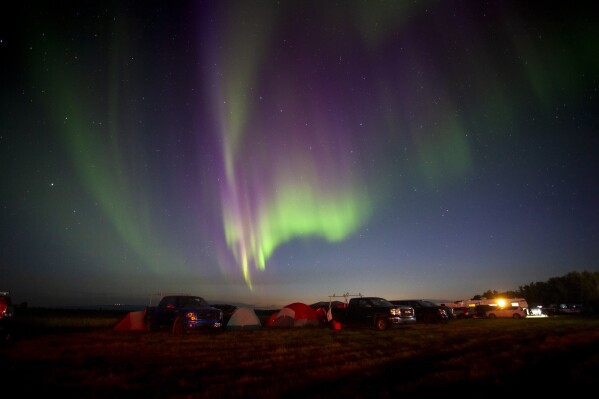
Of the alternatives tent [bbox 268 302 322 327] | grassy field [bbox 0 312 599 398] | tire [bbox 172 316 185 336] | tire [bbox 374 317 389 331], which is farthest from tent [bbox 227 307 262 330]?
grassy field [bbox 0 312 599 398]

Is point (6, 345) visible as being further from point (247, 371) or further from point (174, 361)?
point (247, 371)

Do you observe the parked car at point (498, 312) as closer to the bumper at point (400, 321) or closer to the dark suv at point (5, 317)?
the bumper at point (400, 321)

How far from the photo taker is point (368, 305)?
20750mm

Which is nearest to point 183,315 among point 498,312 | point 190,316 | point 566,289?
point 190,316

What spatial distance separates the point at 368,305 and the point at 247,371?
14.0 metres

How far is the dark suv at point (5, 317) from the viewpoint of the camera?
41.9ft

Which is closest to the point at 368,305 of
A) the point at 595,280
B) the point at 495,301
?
the point at 495,301

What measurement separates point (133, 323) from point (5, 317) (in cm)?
945

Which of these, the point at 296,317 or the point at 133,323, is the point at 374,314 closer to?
the point at 296,317

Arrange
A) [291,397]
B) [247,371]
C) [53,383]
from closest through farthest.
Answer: [291,397] → [53,383] → [247,371]

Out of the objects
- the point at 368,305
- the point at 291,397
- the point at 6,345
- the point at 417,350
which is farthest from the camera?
the point at 368,305

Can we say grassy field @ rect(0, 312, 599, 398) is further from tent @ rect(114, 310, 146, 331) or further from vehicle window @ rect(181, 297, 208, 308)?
tent @ rect(114, 310, 146, 331)

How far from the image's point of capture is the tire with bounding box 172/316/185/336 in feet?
56.9

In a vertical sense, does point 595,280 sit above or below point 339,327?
above
